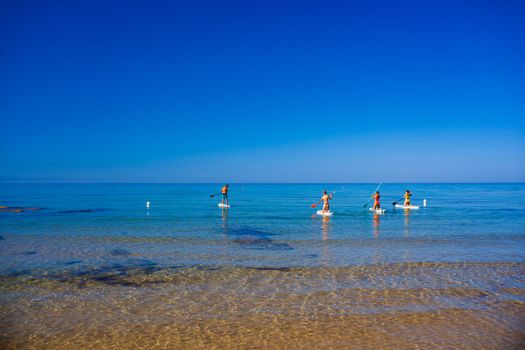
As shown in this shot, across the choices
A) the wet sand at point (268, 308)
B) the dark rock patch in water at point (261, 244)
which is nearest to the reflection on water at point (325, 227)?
the dark rock patch in water at point (261, 244)

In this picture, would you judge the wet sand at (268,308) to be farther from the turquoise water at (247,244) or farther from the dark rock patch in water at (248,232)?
the dark rock patch in water at (248,232)

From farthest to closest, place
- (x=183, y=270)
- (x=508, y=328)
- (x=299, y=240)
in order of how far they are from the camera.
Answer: (x=299, y=240)
(x=183, y=270)
(x=508, y=328)

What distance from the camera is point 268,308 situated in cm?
1004

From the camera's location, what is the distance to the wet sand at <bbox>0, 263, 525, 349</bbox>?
Result: 26.6 ft

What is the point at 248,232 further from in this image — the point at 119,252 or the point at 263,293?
the point at 263,293

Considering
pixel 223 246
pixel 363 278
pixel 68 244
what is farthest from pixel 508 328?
pixel 68 244

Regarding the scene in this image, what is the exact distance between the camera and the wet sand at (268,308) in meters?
8.10

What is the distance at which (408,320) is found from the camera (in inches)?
355

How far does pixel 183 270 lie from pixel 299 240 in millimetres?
8812

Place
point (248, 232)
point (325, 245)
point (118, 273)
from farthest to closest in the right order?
point (248, 232), point (325, 245), point (118, 273)

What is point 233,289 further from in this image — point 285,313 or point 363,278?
point 363,278

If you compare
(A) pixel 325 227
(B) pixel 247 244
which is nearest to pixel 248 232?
(B) pixel 247 244

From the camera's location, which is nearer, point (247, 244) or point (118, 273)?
point (118, 273)

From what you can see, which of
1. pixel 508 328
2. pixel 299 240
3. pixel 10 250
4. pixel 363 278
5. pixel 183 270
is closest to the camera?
pixel 508 328
